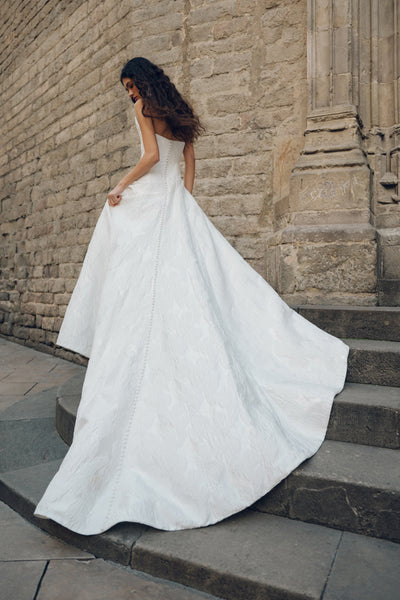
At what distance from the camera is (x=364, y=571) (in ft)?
4.75

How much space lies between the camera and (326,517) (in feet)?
5.65

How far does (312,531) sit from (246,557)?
0.29 m

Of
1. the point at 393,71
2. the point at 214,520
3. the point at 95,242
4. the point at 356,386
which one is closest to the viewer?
the point at 214,520

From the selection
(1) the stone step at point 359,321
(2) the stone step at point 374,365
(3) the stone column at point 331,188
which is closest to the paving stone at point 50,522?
(2) the stone step at point 374,365

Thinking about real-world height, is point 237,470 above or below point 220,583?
above

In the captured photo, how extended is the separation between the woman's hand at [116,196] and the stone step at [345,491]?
154 centimetres

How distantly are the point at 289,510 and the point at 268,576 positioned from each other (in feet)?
1.17

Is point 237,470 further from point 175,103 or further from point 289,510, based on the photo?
point 175,103

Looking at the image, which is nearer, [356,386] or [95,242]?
[356,386]

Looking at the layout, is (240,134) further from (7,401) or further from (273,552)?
(273,552)


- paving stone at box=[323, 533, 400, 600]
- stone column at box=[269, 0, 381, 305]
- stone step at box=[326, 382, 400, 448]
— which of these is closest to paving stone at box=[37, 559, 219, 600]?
paving stone at box=[323, 533, 400, 600]

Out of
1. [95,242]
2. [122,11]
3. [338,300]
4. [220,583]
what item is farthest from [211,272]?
[122,11]

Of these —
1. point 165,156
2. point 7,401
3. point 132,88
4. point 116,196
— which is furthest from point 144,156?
point 7,401

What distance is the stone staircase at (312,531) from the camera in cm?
144
